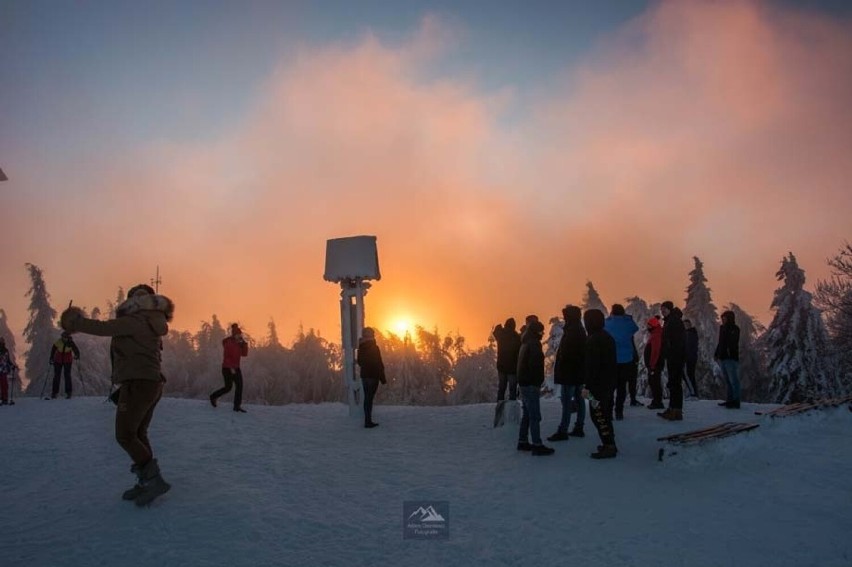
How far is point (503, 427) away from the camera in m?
11.3

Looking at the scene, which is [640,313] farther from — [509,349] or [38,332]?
[38,332]

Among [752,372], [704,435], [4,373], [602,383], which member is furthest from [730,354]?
[752,372]

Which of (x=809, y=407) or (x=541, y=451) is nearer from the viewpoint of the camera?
(x=541, y=451)

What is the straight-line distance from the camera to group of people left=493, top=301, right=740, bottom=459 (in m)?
8.60

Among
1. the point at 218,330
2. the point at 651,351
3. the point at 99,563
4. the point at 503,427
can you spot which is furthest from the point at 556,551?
the point at 218,330

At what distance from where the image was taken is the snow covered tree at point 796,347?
30453mm

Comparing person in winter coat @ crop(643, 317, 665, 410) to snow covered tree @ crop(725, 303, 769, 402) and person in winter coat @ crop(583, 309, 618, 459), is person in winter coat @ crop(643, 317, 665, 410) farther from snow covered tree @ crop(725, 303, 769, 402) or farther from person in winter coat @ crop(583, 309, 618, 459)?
snow covered tree @ crop(725, 303, 769, 402)

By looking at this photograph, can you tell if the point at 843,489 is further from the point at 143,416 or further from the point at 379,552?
the point at 143,416

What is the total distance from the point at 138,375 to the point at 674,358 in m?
9.58

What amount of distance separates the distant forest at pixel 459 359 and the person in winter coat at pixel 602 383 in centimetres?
2442

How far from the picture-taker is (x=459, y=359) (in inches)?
1941

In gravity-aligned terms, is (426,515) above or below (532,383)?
below

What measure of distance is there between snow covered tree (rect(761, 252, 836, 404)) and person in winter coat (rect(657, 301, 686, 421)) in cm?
2558

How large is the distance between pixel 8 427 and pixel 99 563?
7.84m
